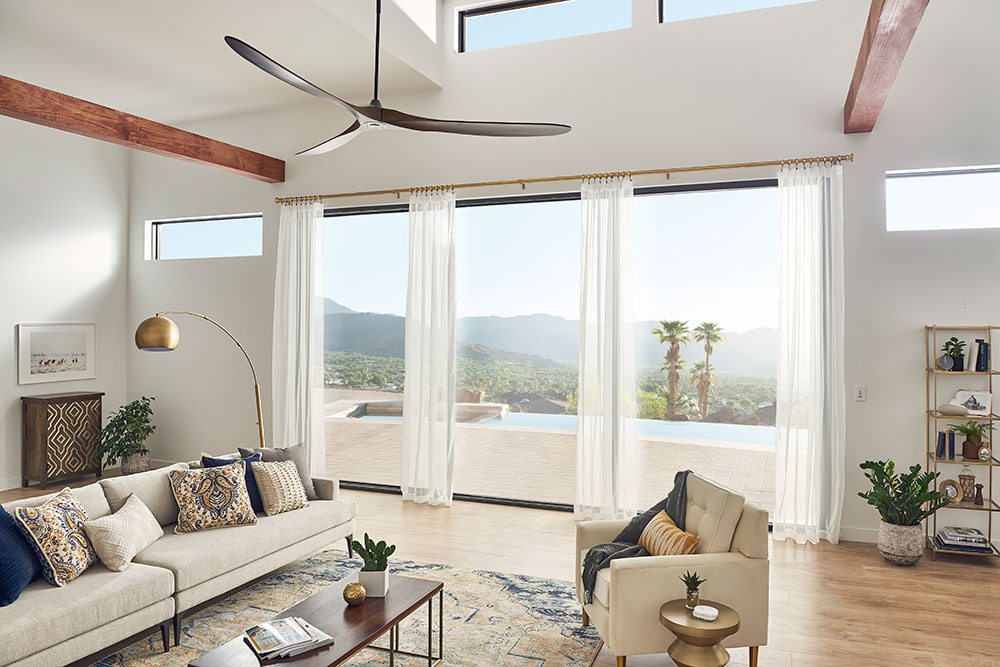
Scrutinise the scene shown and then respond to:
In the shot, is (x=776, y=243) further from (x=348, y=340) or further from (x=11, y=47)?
(x=11, y=47)

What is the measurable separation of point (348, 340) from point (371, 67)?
2.53 metres

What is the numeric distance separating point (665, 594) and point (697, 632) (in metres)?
0.29

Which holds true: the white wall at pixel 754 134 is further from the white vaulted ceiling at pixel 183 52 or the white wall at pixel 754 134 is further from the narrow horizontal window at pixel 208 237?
the white vaulted ceiling at pixel 183 52

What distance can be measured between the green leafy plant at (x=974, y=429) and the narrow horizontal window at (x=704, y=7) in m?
3.30

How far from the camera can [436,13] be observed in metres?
6.02

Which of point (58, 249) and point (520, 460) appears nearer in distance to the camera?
point (520, 460)

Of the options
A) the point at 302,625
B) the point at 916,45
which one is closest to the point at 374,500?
the point at 302,625

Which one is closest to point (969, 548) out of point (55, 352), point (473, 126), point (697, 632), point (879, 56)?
point (697, 632)

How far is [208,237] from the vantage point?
7215 mm

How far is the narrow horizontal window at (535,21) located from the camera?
576 cm

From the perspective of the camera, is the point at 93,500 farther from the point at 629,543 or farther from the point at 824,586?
the point at 824,586

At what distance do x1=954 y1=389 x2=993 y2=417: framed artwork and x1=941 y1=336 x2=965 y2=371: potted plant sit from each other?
0.58ft

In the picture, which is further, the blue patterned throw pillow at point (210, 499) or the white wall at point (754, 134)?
the white wall at point (754, 134)

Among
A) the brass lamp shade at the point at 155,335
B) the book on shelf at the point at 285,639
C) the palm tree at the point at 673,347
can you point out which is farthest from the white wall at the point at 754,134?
the book on shelf at the point at 285,639
